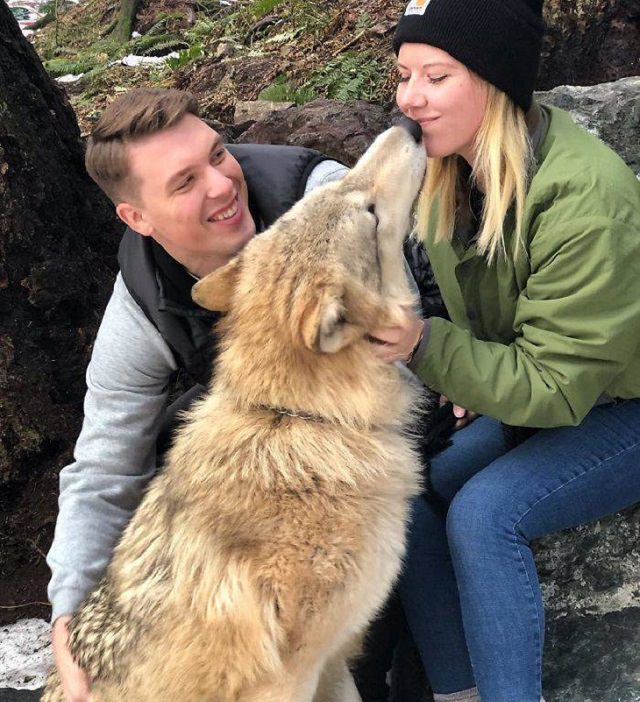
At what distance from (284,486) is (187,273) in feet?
4.49

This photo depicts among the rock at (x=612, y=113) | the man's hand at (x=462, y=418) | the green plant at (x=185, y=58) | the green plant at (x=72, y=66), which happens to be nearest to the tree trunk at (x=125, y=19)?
the green plant at (x=72, y=66)

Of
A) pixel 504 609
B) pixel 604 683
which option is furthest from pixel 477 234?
pixel 604 683

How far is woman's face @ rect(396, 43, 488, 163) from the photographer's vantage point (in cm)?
302

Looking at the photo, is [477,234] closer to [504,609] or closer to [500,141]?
[500,141]

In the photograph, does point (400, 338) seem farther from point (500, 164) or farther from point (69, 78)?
point (69, 78)

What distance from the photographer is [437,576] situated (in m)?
3.46

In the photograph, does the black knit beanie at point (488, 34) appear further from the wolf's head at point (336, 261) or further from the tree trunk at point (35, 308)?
the tree trunk at point (35, 308)

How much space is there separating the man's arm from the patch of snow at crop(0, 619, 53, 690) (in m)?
1.36

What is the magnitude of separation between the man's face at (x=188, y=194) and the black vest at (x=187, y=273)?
5.0 inches

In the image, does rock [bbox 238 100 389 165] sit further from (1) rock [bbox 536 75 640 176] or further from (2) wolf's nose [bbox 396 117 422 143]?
(2) wolf's nose [bbox 396 117 422 143]

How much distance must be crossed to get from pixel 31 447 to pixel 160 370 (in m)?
1.87

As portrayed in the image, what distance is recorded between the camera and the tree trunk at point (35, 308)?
4805 mm

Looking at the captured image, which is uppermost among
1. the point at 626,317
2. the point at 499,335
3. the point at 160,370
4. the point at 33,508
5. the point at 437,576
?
the point at 626,317

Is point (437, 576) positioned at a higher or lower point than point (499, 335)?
lower
